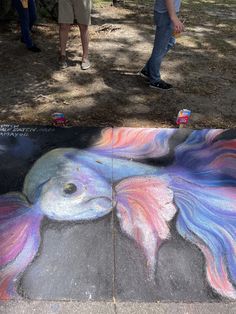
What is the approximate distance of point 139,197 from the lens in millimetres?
3117

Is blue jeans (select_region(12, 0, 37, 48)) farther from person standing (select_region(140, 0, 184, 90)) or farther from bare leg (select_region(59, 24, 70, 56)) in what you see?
person standing (select_region(140, 0, 184, 90))

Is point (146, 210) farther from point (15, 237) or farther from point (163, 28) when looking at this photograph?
point (163, 28)

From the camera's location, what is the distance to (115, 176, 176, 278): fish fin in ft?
9.04

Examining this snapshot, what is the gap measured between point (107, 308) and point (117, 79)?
11.3 ft

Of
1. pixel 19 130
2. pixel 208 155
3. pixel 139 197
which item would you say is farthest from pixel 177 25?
pixel 139 197

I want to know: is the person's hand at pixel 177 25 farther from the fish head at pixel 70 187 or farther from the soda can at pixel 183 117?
the fish head at pixel 70 187

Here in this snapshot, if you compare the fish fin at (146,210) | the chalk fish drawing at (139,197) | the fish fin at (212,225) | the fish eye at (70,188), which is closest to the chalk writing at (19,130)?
the chalk fish drawing at (139,197)

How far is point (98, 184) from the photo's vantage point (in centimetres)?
324

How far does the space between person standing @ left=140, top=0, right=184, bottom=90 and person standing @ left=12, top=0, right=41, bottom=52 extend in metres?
1.88

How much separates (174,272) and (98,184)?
0.99 meters

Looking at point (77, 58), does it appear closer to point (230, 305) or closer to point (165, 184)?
point (165, 184)

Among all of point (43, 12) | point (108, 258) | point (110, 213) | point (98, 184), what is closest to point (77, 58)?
point (43, 12)

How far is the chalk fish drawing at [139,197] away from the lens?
268 cm

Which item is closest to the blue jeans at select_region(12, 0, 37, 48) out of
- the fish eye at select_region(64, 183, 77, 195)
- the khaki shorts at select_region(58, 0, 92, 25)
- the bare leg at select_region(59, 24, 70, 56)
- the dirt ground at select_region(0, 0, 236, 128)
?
the dirt ground at select_region(0, 0, 236, 128)
